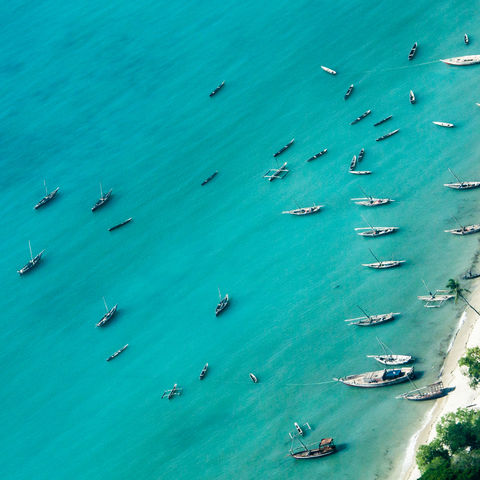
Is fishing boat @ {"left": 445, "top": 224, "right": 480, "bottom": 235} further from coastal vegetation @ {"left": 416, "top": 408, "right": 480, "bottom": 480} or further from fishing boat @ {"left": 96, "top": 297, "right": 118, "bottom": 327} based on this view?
fishing boat @ {"left": 96, "top": 297, "right": 118, "bottom": 327}

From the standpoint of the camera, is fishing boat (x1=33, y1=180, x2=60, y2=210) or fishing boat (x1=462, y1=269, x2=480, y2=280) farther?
fishing boat (x1=33, y1=180, x2=60, y2=210)

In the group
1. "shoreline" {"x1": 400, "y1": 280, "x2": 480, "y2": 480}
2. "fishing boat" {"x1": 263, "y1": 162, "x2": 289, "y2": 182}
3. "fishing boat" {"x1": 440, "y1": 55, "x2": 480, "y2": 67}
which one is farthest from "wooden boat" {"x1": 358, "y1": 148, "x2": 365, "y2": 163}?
"shoreline" {"x1": 400, "y1": 280, "x2": 480, "y2": 480}

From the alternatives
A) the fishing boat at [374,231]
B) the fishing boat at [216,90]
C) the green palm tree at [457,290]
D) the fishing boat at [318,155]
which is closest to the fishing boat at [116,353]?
the fishing boat at [374,231]

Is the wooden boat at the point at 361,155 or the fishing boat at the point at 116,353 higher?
the wooden boat at the point at 361,155

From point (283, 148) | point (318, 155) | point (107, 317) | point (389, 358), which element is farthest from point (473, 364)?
point (107, 317)

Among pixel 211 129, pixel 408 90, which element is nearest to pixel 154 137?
pixel 211 129

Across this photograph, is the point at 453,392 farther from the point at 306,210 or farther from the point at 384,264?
the point at 306,210

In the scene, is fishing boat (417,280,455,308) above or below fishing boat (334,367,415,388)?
above

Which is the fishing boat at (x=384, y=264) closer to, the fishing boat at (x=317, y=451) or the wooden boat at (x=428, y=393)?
the wooden boat at (x=428, y=393)
